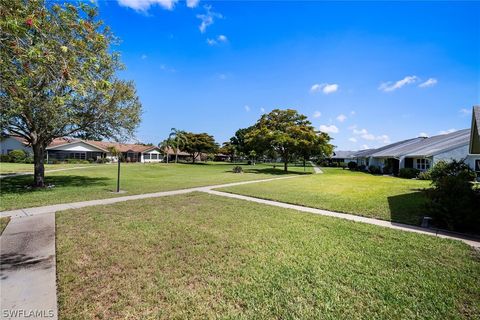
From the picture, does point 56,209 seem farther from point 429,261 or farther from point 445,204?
point 445,204

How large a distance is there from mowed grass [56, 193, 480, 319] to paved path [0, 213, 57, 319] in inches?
6.8

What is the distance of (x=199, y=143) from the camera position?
59.9 meters

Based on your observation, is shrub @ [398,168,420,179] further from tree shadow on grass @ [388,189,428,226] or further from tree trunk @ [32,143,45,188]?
tree trunk @ [32,143,45,188]

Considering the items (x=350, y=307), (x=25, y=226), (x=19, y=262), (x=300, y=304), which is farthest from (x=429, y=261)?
(x=25, y=226)

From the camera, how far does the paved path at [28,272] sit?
3287 millimetres

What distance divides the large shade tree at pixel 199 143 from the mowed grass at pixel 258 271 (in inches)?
2100

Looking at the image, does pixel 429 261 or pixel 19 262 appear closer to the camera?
pixel 19 262

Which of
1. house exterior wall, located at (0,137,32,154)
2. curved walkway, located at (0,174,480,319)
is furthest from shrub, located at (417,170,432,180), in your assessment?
house exterior wall, located at (0,137,32,154)

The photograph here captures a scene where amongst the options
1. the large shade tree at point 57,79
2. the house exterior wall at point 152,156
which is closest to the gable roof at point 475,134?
the large shade tree at point 57,79

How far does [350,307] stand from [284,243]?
2.43m

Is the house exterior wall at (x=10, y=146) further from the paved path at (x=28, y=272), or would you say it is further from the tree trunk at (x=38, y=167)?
the paved path at (x=28, y=272)

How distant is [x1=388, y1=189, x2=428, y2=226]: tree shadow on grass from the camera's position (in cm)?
819

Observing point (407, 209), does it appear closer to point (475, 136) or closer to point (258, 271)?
point (475, 136)

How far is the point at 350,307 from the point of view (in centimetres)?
340
